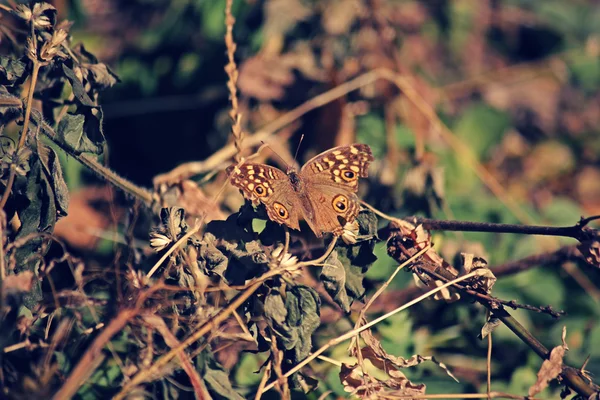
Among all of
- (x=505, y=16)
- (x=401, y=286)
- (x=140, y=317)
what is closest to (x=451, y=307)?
(x=401, y=286)

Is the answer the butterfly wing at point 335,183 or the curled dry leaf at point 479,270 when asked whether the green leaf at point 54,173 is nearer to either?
the butterfly wing at point 335,183

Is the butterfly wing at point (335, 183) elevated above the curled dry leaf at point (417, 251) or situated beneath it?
elevated above

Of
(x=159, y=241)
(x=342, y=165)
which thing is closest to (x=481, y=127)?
(x=342, y=165)

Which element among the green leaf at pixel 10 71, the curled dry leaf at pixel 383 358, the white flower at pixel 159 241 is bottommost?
the curled dry leaf at pixel 383 358

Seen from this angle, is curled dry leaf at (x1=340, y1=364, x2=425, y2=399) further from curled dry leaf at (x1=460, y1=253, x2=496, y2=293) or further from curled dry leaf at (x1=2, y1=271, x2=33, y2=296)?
curled dry leaf at (x1=2, y1=271, x2=33, y2=296)

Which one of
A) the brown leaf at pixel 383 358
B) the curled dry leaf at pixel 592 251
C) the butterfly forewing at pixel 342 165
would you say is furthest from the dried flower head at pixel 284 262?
the curled dry leaf at pixel 592 251

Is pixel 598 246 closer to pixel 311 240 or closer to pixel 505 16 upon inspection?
pixel 311 240
